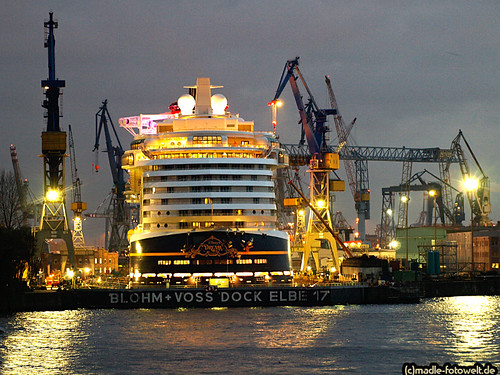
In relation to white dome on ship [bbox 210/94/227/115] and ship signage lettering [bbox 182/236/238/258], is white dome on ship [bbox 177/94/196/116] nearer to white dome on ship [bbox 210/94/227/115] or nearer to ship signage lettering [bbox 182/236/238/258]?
white dome on ship [bbox 210/94/227/115]

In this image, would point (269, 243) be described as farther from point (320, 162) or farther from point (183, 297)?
point (320, 162)

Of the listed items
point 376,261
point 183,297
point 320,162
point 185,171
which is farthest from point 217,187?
point 320,162

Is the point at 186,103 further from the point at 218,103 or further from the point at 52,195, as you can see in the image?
the point at 52,195

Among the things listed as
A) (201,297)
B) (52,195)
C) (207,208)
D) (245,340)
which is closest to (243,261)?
(201,297)

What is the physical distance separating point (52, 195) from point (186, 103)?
749 inches

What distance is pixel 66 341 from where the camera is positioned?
228ft

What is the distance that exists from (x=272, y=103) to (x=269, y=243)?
39.3m

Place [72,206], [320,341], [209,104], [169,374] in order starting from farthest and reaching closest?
[72,206], [209,104], [320,341], [169,374]

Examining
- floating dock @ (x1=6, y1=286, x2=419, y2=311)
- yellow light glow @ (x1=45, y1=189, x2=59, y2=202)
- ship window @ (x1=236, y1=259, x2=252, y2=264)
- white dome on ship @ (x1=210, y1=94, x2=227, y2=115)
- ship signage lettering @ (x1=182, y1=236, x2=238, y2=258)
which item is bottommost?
floating dock @ (x1=6, y1=286, x2=419, y2=311)

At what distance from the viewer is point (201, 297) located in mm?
90750

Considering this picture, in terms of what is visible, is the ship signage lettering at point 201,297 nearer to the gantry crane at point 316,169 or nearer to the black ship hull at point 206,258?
the black ship hull at point 206,258

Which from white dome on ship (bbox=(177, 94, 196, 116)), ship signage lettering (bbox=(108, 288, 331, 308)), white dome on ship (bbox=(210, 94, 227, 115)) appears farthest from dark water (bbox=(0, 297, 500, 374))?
white dome on ship (bbox=(177, 94, 196, 116))

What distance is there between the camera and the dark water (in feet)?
192

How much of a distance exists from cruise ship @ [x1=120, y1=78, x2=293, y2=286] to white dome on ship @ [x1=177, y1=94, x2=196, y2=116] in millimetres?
5511
